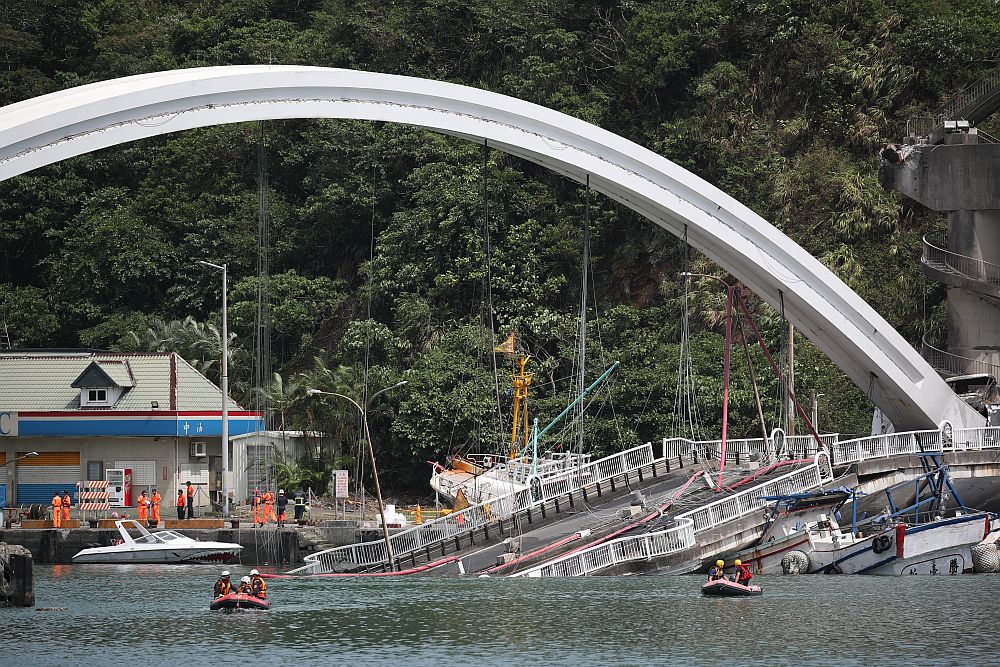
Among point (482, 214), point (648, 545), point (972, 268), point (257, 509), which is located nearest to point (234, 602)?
point (648, 545)

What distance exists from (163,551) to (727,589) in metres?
18.8

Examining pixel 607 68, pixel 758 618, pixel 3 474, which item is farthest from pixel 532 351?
pixel 758 618

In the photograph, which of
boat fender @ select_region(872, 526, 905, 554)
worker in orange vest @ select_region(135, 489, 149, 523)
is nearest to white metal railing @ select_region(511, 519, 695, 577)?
boat fender @ select_region(872, 526, 905, 554)

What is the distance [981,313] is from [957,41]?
16254mm

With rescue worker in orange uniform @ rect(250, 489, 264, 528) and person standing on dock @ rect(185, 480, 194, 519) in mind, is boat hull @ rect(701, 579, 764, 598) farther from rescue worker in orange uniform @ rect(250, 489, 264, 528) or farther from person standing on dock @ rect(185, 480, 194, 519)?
person standing on dock @ rect(185, 480, 194, 519)

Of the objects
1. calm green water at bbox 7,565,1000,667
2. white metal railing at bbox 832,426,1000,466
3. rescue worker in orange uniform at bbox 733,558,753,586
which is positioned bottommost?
calm green water at bbox 7,565,1000,667

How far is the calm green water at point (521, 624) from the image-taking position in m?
27.7

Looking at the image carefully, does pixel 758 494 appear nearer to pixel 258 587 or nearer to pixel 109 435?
pixel 258 587

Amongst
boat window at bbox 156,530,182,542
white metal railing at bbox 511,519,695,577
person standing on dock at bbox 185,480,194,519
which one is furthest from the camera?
person standing on dock at bbox 185,480,194,519

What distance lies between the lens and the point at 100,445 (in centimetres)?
5238

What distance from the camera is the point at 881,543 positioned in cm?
3944

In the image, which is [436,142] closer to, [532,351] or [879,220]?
[532,351]

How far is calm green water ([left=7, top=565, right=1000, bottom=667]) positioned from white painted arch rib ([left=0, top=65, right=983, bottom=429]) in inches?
348

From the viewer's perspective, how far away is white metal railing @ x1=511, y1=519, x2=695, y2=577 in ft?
127
